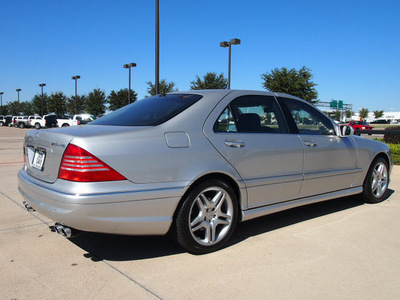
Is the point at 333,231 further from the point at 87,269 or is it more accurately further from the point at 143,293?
the point at 87,269

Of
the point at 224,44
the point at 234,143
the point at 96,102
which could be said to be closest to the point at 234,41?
the point at 224,44

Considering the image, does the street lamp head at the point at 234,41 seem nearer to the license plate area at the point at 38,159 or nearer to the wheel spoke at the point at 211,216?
the wheel spoke at the point at 211,216

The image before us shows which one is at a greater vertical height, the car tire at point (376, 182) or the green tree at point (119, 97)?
the green tree at point (119, 97)

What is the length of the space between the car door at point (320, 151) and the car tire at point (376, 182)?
50cm

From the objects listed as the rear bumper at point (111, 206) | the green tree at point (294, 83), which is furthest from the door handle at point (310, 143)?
the green tree at point (294, 83)

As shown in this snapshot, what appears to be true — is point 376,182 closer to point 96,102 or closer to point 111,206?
point 111,206

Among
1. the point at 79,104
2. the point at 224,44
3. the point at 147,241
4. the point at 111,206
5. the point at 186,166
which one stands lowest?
the point at 147,241

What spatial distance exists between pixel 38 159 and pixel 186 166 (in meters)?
1.36

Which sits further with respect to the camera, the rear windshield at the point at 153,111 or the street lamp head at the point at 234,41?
the street lamp head at the point at 234,41

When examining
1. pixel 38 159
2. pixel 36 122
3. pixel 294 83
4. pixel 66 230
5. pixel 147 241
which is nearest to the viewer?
pixel 66 230

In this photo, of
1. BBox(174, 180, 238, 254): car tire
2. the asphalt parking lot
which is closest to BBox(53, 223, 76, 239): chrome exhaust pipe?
the asphalt parking lot

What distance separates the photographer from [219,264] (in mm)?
3100

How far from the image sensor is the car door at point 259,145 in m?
3.44

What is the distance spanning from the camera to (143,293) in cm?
259
